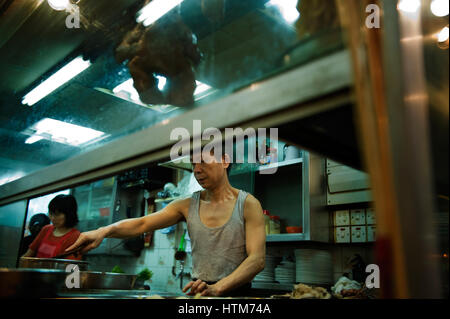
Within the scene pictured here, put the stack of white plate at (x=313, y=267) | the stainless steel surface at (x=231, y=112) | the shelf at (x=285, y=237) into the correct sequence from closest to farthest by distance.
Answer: the stainless steel surface at (x=231, y=112) < the stack of white plate at (x=313, y=267) < the shelf at (x=285, y=237)

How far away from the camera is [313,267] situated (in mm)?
3211

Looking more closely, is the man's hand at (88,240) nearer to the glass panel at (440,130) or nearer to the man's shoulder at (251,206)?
the man's shoulder at (251,206)

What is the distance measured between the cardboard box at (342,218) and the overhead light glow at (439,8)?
2496 mm

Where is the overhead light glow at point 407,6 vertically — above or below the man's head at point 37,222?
above

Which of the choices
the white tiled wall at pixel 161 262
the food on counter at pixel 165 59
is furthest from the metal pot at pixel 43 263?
the white tiled wall at pixel 161 262

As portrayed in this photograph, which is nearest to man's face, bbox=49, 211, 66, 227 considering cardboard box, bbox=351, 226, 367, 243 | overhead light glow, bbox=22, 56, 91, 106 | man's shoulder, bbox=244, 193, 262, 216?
overhead light glow, bbox=22, 56, 91, 106

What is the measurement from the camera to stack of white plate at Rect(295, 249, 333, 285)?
126 inches

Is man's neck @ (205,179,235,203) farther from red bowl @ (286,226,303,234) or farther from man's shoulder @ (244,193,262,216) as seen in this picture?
red bowl @ (286,226,303,234)

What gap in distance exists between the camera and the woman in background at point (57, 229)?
269cm

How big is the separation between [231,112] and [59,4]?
140 centimetres

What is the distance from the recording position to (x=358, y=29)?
0.55 meters

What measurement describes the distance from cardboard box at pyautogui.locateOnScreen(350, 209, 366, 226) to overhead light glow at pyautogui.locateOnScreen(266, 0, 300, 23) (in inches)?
110

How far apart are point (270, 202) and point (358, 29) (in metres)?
3.61

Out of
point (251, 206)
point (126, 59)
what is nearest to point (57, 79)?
point (126, 59)
